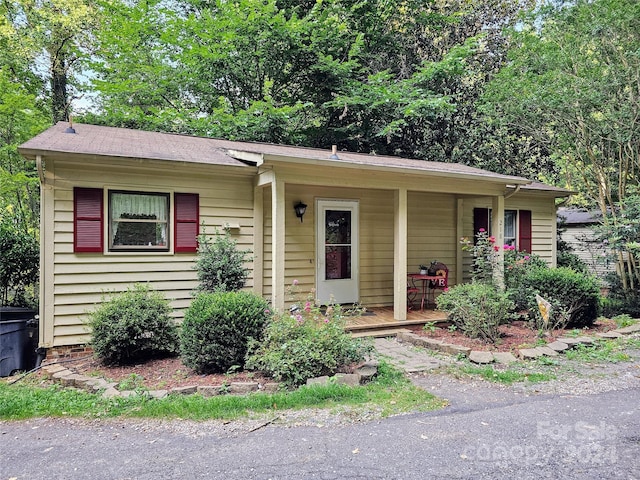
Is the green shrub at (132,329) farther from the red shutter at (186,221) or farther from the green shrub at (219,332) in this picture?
the red shutter at (186,221)

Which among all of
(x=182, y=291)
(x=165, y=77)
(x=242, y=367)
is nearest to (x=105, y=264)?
(x=182, y=291)

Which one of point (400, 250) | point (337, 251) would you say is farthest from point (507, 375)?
point (337, 251)

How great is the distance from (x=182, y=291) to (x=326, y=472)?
4.36m

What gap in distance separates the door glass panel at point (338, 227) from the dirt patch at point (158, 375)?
137 inches

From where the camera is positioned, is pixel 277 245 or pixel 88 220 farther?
pixel 277 245

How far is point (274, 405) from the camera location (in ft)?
12.6

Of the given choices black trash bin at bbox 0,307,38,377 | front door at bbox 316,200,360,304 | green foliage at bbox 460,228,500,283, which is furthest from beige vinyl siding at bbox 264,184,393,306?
black trash bin at bbox 0,307,38,377

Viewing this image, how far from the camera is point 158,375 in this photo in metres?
4.84

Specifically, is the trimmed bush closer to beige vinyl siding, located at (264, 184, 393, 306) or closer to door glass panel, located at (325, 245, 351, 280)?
beige vinyl siding, located at (264, 184, 393, 306)

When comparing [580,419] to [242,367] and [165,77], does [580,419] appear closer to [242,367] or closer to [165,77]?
[242,367]

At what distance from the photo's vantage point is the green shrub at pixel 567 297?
6.86 m

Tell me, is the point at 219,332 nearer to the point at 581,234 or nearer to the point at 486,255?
the point at 486,255

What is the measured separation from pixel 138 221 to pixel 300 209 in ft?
8.65

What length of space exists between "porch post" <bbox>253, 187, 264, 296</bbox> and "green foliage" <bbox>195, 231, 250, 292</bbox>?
0.82m
